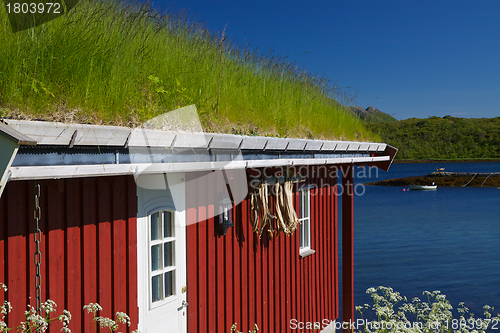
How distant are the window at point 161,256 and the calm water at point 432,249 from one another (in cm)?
1171

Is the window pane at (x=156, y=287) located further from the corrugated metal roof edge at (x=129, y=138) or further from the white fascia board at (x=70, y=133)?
the white fascia board at (x=70, y=133)

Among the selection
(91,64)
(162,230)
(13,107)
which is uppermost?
(91,64)

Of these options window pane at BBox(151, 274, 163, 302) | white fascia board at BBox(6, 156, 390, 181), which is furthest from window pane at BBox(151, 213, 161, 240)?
white fascia board at BBox(6, 156, 390, 181)

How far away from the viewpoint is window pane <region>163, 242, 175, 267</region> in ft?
12.9

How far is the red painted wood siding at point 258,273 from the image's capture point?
14.1 feet

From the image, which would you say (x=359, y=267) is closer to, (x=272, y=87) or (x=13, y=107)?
(x=272, y=87)

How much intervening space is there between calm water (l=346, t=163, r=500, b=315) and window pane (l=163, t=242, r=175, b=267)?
11.7 meters

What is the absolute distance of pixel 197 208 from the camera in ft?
14.0

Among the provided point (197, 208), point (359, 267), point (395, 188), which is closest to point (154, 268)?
point (197, 208)

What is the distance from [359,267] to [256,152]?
16.3m

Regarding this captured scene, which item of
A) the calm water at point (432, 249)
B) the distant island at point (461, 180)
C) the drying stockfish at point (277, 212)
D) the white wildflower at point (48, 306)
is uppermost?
the drying stockfish at point (277, 212)

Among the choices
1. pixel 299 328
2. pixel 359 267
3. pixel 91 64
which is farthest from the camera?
pixel 359 267

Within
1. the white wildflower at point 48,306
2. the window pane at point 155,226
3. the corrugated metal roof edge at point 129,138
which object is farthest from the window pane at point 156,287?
the corrugated metal roof edge at point 129,138

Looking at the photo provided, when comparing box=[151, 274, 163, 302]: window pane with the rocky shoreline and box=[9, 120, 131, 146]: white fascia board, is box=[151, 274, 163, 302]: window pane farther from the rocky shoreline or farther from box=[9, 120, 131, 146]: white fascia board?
the rocky shoreline
